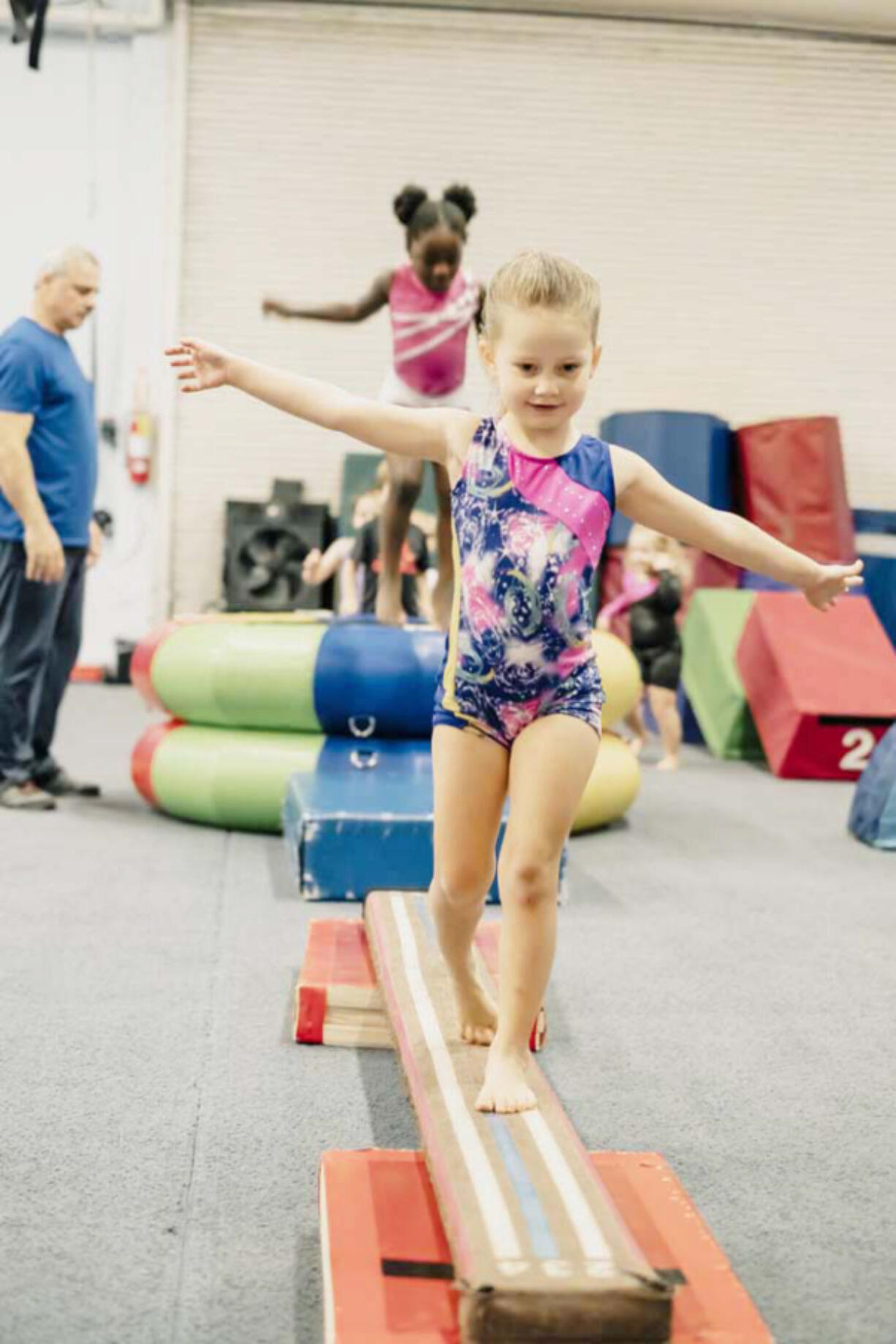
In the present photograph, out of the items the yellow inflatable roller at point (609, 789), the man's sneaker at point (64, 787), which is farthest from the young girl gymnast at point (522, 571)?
the man's sneaker at point (64, 787)

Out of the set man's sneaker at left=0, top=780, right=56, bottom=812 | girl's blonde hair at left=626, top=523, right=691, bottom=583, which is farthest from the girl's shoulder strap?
girl's blonde hair at left=626, top=523, right=691, bottom=583

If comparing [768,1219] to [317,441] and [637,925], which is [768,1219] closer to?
[637,925]

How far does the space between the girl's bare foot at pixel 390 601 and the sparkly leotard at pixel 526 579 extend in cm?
281

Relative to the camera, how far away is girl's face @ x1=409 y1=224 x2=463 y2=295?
4.25m

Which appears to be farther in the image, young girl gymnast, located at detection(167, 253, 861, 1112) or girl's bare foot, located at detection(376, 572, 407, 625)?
girl's bare foot, located at detection(376, 572, 407, 625)

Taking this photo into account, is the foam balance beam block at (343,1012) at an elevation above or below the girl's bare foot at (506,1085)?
below

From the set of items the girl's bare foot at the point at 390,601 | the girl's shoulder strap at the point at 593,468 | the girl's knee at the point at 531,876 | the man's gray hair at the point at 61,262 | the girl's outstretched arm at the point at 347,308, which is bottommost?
the girl's knee at the point at 531,876

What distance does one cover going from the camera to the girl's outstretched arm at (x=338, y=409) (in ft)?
7.29

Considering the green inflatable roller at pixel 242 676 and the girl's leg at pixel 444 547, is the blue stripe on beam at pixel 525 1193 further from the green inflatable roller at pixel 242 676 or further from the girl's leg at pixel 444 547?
the green inflatable roller at pixel 242 676

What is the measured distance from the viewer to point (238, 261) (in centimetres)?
951

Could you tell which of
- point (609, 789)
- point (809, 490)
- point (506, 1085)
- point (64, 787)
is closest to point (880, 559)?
point (809, 490)

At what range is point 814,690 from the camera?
6785 millimetres

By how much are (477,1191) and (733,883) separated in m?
2.87

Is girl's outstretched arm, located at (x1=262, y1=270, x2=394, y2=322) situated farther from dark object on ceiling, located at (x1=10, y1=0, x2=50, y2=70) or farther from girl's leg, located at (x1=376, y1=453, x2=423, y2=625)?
dark object on ceiling, located at (x1=10, y1=0, x2=50, y2=70)
